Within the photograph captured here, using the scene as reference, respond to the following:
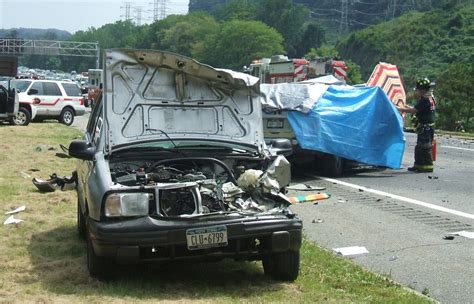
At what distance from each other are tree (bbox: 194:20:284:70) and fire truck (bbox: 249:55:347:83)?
8625cm

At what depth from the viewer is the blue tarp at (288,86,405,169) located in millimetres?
12289

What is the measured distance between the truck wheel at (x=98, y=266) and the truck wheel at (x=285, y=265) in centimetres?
135

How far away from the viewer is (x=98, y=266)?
5.54 metres

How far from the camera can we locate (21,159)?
14648mm

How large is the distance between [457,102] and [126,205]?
106 feet

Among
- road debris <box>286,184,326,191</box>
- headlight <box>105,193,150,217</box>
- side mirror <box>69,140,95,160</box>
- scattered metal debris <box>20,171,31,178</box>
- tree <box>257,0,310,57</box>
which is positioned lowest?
scattered metal debris <box>20,171,31,178</box>

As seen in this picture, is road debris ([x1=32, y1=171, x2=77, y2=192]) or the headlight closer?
the headlight

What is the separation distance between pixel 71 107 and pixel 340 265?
23973 millimetres

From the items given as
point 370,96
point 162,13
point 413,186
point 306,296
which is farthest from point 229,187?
point 162,13

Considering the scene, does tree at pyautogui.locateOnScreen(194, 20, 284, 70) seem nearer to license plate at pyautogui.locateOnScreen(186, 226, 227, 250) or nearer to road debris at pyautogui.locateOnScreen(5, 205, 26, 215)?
road debris at pyautogui.locateOnScreen(5, 205, 26, 215)

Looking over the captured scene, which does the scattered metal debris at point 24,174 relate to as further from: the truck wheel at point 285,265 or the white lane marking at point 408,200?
the truck wheel at point 285,265

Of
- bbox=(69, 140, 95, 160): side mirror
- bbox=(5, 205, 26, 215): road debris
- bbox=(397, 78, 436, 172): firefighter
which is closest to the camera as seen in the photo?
bbox=(69, 140, 95, 160): side mirror

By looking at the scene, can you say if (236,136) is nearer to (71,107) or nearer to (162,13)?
(71,107)

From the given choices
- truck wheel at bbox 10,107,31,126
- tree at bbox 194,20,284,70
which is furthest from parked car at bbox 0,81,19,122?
tree at bbox 194,20,284,70
